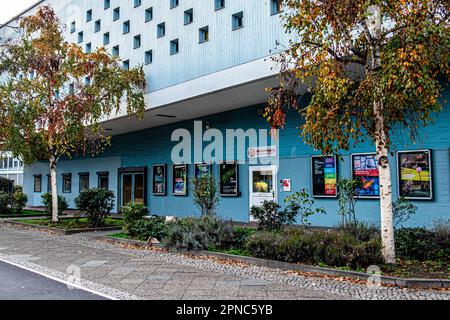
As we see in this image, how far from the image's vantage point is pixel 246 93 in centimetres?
1566

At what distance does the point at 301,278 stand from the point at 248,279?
38.9 inches

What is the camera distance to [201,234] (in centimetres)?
1098

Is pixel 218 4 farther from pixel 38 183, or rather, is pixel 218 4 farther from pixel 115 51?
pixel 38 183

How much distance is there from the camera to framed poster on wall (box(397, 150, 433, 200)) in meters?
12.5

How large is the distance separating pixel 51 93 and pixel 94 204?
17.5 feet

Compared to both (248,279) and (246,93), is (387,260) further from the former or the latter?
(246,93)

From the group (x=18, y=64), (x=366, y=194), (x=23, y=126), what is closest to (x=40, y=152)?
(x=23, y=126)

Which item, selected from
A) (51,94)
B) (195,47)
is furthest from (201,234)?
(51,94)

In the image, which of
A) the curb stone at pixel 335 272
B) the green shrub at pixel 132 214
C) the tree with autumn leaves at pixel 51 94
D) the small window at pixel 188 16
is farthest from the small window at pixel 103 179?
the curb stone at pixel 335 272

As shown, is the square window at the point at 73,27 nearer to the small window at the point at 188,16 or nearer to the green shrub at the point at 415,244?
the small window at the point at 188,16

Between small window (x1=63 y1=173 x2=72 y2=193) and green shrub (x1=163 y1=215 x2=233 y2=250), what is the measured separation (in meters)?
21.6

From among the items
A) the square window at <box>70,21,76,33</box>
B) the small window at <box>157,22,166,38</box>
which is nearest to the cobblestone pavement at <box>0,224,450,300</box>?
the small window at <box>157,22,166,38</box>

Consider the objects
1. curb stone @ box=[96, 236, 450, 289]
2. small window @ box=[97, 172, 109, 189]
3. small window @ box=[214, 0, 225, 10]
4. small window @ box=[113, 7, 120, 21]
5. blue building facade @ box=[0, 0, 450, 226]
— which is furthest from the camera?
small window @ box=[97, 172, 109, 189]

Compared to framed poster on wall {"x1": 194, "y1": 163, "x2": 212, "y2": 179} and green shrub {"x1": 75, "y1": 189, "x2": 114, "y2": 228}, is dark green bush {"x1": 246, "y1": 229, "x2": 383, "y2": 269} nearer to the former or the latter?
green shrub {"x1": 75, "y1": 189, "x2": 114, "y2": 228}
